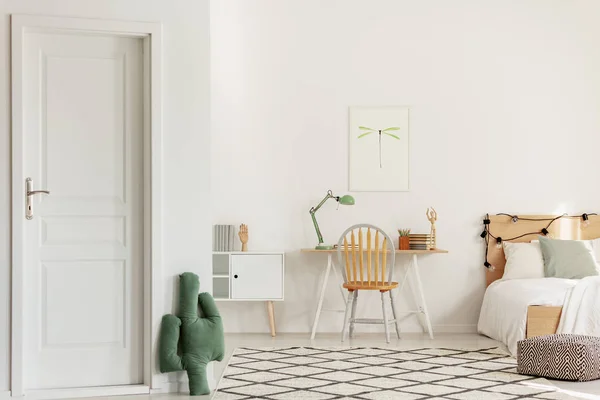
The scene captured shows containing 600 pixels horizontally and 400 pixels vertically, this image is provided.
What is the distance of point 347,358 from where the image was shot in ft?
16.5

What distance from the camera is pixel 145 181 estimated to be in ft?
13.2

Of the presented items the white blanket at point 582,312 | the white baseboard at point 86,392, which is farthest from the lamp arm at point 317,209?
the white baseboard at point 86,392

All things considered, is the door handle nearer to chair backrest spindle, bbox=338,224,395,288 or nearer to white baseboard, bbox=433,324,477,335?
chair backrest spindle, bbox=338,224,395,288

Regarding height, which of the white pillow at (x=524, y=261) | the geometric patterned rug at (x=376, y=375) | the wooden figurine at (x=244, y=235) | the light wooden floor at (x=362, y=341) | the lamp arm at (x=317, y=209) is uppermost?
the lamp arm at (x=317, y=209)

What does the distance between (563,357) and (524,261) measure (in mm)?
1879

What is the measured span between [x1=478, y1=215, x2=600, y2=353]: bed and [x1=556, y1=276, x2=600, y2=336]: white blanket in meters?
0.05

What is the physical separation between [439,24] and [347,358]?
2986 millimetres

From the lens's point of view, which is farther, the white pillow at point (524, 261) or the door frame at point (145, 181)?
the white pillow at point (524, 261)

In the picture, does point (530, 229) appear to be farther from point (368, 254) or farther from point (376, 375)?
point (376, 375)

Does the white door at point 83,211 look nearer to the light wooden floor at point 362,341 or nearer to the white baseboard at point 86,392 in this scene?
the white baseboard at point 86,392

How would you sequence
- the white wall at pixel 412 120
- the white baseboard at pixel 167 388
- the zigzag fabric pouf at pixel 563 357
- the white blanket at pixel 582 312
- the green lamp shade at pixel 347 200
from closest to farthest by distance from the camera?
1. the white baseboard at pixel 167 388
2. the zigzag fabric pouf at pixel 563 357
3. the white blanket at pixel 582 312
4. the green lamp shade at pixel 347 200
5. the white wall at pixel 412 120

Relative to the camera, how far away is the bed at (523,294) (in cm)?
503

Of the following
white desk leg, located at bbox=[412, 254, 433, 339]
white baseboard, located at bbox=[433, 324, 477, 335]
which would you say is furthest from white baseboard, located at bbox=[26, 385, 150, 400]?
white baseboard, located at bbox=[433, 324, 477, 335]

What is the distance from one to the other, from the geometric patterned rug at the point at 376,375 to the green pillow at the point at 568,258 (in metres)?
0.98
